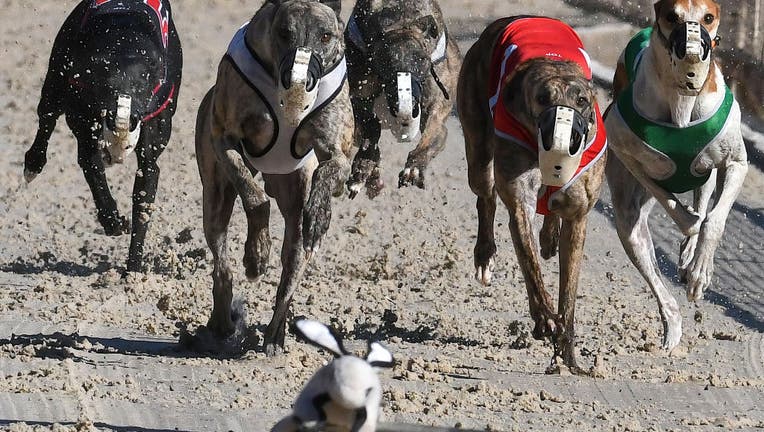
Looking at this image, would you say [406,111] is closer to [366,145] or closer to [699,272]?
[366,145]

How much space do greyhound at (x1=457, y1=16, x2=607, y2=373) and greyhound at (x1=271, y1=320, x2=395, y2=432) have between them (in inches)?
84.2

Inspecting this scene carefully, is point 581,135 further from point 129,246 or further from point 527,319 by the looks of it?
point 129,246

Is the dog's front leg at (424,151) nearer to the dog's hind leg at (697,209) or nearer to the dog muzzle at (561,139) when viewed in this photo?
the dog's hind leg at (697,209)

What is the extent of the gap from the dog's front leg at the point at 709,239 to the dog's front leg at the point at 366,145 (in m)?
1.71

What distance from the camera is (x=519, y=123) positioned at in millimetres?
5855

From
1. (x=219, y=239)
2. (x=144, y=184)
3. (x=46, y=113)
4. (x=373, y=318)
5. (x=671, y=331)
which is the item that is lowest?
(x=671, y=331)

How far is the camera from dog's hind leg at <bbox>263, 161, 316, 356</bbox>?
589cm

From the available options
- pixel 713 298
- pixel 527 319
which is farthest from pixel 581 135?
pixel 713 298

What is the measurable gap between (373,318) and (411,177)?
76 centimetres

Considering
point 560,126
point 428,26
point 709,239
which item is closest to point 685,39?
point 560,126

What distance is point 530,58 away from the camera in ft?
19.7

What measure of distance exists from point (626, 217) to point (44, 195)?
144 inches

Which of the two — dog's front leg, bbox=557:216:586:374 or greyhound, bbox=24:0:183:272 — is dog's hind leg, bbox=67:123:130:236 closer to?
greyhound, bbox=24:0:183:272

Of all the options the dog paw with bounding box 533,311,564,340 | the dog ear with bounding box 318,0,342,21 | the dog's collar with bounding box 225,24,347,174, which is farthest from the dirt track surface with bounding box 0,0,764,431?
the dog ear with bounding box 318,0,342,21
